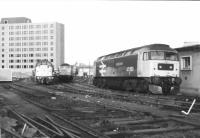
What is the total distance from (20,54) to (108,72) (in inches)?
4096

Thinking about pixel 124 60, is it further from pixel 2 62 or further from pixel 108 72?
pixel 2 62

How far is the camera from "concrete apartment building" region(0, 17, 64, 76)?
119812 mm

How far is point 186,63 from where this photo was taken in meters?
21.1

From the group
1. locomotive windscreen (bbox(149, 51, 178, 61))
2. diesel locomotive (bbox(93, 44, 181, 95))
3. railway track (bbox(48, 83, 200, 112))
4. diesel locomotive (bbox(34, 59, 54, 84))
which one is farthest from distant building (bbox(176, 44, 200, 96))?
diesel locomotive (bbox(34, 59, 54, 84))

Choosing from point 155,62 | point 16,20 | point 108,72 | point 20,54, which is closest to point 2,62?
point 20,54

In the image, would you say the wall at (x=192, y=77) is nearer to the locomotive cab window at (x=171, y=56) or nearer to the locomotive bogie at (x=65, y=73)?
the locomotive cab window at (x=171, y=56)

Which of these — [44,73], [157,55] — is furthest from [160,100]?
[44,73]

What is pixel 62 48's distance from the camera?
128250 mm

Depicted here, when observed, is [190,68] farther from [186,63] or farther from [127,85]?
[127,85]

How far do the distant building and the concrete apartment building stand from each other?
100900 millimetres

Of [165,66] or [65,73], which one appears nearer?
[165,66]

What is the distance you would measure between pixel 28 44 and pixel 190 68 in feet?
369

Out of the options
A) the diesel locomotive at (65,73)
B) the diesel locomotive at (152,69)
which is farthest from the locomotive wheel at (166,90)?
the diesel locomotive at (65,73)

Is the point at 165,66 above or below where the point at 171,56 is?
below
